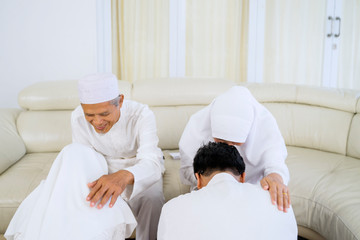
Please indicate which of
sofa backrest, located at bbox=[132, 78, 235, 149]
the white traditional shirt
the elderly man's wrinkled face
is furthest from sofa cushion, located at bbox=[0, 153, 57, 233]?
sofa backrest, located at bbox=[132, 78, 235, 149]

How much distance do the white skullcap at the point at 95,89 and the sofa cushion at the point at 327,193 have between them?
4.16ft

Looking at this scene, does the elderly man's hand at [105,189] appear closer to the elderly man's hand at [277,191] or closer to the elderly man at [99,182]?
the elderly man at [99,182]

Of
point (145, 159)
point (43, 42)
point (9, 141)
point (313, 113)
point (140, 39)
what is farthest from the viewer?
point (140, 39)

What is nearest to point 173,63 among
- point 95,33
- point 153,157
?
point 95,33

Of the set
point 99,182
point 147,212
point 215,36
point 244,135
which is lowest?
point 147,212

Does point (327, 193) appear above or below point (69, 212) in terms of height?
below

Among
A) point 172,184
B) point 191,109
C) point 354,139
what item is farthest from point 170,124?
point 354,139

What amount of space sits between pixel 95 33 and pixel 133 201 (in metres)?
2.30

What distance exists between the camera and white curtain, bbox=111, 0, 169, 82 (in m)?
4.04

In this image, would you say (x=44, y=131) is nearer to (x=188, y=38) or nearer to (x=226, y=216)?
(x=226, y=216)

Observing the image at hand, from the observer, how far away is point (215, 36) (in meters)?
4.37

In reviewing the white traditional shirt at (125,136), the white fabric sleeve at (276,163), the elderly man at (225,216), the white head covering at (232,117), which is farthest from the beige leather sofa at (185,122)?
the elderly man at (225,216)

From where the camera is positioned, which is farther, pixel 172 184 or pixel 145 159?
pixel 172 184

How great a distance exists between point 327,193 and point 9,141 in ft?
7.15
